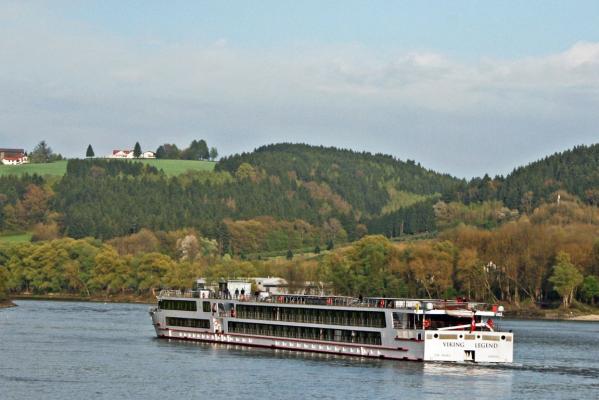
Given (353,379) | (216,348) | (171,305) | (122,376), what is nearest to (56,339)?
(171,305)

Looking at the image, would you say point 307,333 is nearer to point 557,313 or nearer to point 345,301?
point 345,301

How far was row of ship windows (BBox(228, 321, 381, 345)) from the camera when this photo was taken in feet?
334

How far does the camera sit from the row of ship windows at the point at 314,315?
10112cm

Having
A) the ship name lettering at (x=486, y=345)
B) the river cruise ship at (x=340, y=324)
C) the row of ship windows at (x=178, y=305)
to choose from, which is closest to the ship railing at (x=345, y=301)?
the river cruise ship at (x=340, y=324)

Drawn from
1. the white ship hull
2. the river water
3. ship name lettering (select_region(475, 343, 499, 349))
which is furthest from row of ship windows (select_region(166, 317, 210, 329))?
ship name lettering (select_region(475, 343, 499, 349))

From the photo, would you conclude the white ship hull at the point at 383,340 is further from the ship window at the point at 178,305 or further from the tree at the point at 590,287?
the tree at the point at 590,287

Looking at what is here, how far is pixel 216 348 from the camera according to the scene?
365 feet

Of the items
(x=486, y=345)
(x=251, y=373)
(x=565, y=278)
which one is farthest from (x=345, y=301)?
(x=565, y=278)

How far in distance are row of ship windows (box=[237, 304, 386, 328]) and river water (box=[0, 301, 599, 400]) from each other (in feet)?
11.0

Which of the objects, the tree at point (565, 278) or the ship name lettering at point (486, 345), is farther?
the tree at point (565, 278)

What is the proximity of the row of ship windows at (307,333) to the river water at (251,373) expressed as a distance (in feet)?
7.24

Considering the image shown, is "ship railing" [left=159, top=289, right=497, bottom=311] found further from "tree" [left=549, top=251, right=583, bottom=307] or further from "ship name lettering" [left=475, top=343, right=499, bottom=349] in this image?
"tree" [left=549, top=251, right=583, bottom=307]

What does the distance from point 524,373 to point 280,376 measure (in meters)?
18.4

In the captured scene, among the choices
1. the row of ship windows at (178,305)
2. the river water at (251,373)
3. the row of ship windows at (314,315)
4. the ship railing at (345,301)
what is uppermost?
the ship railing at (345,301)
